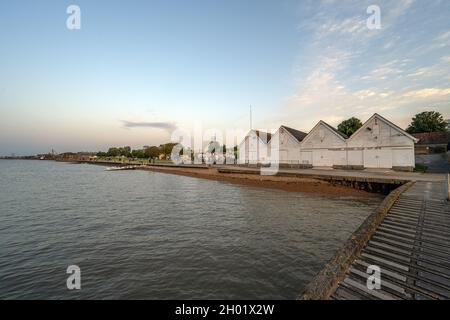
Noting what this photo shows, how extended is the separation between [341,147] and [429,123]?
5369cm

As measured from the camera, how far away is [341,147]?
31625mm

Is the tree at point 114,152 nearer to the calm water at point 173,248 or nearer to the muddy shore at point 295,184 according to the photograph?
the muddy shore at point 295,184

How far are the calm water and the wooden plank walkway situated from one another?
6.25 ft

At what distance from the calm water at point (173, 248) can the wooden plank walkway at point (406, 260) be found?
190 centimetres

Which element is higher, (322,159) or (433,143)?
(433,143)

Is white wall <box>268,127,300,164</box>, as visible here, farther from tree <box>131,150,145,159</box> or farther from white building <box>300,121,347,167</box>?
tree <box>131,150,145,159</box>

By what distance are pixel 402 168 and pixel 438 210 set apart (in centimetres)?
2111

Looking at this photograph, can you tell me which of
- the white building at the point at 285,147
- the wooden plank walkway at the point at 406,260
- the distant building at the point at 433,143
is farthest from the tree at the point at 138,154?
the wooden plank walkway at the point at 406,260

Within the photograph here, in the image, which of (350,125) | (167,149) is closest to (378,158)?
(350,125)

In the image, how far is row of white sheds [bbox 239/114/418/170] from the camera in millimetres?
26766

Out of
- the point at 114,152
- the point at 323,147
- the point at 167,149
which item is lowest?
the point at 323,147

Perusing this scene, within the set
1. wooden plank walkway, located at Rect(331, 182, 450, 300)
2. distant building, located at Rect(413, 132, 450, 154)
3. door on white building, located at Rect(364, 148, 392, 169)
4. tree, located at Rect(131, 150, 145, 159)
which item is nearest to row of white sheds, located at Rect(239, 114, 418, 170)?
door on white building, located at Rect(364, 148, 392, 169)

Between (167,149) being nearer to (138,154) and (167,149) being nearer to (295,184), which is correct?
(138,154)
